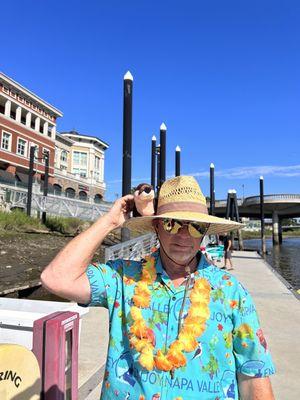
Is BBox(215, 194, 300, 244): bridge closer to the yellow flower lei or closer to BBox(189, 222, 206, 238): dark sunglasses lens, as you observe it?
BBox(189, 222, 206, 238): dark sunglasses lens

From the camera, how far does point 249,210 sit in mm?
68062

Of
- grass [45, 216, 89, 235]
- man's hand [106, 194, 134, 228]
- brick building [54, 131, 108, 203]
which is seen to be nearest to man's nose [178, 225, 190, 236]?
man's hand [106, 194, 134, 228]

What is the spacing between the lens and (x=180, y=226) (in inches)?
73.7

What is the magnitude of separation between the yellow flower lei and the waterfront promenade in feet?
8.08

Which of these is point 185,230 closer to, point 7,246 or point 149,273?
point 149,273

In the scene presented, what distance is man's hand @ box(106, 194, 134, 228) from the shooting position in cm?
205

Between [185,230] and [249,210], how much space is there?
68.5 meters

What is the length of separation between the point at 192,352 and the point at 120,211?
0.81 meters

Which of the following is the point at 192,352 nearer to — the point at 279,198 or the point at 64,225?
the point at 64,225

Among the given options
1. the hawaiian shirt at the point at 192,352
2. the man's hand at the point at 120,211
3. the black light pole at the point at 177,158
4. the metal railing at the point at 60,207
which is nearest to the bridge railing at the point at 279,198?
the metal railing at the point at 60,207

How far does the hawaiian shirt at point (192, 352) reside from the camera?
5.39ft

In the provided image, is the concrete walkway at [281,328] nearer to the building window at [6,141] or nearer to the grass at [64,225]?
the grass at [64,225]

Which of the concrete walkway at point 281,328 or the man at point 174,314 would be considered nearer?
the man at point 174,314

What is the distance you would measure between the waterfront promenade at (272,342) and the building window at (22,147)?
45742 mm
